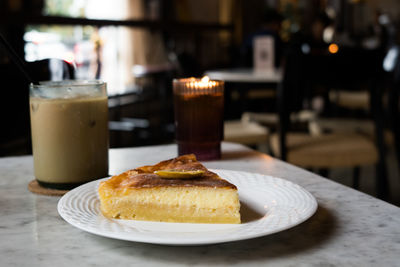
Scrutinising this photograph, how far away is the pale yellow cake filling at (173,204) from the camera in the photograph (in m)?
0.56

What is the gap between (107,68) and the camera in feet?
20.4

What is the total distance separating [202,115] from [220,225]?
1.51ft

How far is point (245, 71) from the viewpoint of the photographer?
337 centimetres

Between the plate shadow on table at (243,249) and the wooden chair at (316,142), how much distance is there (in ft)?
5.14

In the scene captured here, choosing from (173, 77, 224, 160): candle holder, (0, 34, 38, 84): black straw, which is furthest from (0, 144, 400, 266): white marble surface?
(173, 77, 224, 160): candle holder

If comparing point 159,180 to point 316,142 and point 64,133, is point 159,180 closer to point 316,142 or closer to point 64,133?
point 64,133

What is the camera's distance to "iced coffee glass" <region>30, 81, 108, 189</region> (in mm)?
749

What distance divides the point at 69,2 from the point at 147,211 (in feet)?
19.7

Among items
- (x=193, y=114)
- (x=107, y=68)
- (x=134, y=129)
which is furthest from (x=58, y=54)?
(x=193, y=114)

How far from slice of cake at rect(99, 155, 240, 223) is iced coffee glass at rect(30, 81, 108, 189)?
0.18m

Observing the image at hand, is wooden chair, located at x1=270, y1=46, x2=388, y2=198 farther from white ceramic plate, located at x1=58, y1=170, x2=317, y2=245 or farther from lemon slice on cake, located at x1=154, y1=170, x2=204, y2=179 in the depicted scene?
lemon slice on cake, located at x1=154, y1=170, x2=204, y2=179

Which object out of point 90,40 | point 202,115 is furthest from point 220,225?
point 90,40

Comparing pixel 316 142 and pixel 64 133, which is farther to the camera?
pixel 316 142

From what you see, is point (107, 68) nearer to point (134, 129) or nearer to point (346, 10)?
point (134, 129)
